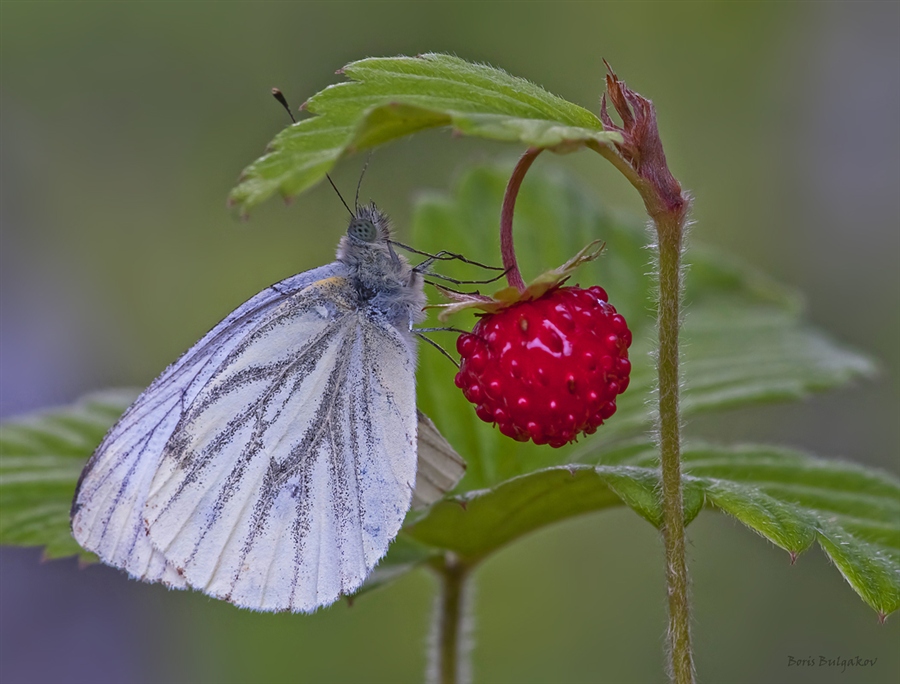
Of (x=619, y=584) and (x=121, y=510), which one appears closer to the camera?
(x=121, y=510)

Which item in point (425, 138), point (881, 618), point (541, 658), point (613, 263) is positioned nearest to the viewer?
point (881, 618)

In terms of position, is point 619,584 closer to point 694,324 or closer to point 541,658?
point 541,658

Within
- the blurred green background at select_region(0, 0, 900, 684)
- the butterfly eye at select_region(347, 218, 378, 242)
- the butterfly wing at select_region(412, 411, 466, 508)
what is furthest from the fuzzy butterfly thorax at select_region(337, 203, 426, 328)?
the blurred green background at select_region(0, 0, 900, 684)

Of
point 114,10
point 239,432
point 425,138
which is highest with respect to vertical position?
point 114,10

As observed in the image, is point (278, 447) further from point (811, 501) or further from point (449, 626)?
point (811, 501)

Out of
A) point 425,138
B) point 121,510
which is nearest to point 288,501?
point 121,510

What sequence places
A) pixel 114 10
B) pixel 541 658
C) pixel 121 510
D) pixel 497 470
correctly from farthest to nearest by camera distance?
pixel 114 10, pixel 541 658, pixel 497 470, pixel 121 510

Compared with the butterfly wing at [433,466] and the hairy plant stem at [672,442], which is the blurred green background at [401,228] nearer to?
the butterfly wing at [433,466]
